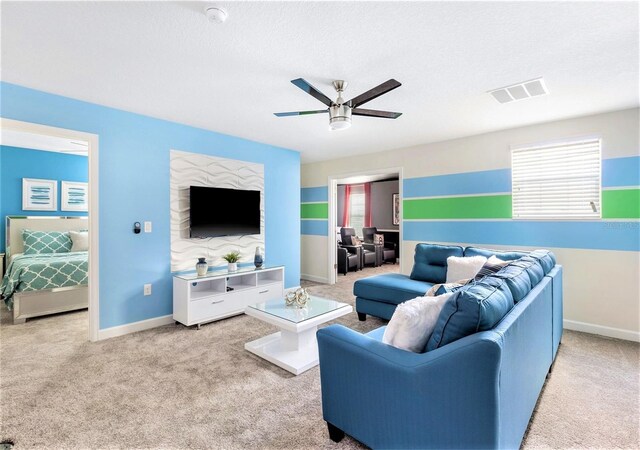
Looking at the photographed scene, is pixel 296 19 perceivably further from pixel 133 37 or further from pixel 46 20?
pixel 46 20

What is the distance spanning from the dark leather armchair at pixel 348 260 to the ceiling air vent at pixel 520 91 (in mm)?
4389

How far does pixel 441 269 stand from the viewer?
361 cm

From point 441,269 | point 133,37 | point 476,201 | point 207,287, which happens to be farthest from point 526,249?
point 133,37

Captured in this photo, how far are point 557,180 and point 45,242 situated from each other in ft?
23.9

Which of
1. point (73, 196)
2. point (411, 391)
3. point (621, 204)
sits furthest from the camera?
point (73, 196)

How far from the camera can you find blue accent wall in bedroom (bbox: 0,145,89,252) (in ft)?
15.6

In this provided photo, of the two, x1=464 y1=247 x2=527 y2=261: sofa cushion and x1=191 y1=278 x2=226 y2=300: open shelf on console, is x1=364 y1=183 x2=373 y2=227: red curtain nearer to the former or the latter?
x1=464 y1=247 x2=527 y2=261: sofa cushion

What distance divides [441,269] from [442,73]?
2144 mm

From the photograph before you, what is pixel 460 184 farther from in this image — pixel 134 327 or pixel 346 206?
pixel 346 206

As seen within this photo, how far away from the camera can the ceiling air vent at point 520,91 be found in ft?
8.66

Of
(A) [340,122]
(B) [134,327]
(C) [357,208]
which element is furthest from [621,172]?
(C) [357,208]

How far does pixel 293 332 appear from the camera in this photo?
269 centimetres

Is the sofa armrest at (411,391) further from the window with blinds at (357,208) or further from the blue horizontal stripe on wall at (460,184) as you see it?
the window with blinds at (357,208)

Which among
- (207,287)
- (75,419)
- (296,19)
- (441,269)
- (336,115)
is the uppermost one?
(296,19)
